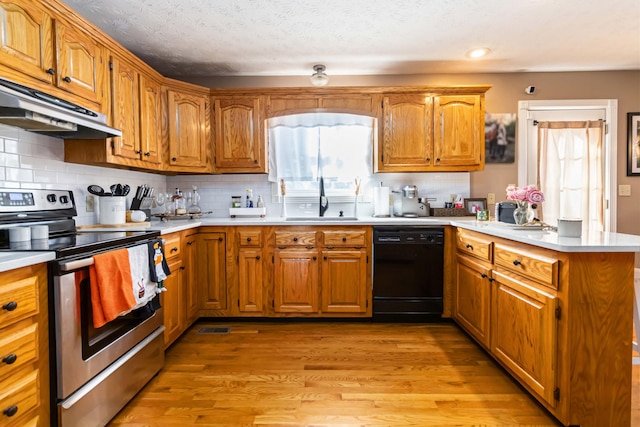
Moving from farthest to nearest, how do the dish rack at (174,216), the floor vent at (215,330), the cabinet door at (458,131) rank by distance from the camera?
the cabinet door at (458,131), the dish rack at (174,216), the floor vent at (215,330)

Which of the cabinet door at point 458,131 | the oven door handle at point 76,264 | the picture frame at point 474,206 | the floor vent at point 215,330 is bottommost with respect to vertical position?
the floor vent at point 215,330

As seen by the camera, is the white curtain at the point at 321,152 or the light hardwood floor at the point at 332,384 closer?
the light hardwood floor at the point at 332,384

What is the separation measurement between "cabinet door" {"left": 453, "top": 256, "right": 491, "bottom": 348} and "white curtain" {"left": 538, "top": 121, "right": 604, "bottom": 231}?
5.04 ft

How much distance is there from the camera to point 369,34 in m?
2.66

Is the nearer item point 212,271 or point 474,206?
point 212,271

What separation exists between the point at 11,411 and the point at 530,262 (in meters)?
2.33

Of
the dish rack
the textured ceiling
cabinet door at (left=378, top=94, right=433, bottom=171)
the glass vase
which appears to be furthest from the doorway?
the dish rack

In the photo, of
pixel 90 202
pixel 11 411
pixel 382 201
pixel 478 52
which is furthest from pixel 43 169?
pixel 478 52

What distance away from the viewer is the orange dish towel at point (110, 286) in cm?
147

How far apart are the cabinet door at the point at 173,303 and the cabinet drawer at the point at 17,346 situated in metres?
1.00

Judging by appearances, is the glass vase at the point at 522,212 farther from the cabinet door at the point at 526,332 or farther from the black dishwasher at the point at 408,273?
the black dishwasher at the point at 408,273

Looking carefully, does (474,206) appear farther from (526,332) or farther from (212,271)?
(212,271)

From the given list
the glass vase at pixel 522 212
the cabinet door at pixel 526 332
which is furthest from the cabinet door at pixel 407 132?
the cabinet door at pixel 526 332

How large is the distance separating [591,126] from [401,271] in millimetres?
2611
